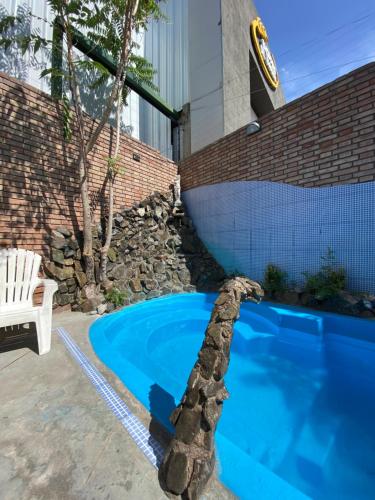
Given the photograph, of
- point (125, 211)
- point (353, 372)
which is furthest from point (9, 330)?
point (353, 372)

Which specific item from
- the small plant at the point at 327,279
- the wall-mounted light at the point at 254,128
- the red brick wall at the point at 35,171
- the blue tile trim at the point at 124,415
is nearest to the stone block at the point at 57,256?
the red brick wall at the point at 35,171

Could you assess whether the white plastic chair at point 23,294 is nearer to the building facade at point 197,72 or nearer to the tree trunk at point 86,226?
the tree trunk at point 86,226

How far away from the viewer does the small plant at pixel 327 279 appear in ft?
12.5

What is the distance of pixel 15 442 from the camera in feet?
4.25

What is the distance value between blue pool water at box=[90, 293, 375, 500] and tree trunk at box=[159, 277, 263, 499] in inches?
8.6

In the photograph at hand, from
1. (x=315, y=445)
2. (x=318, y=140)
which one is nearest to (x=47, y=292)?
(x=315, y=445)

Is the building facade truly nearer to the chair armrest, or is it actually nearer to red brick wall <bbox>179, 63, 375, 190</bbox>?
red brick wall <bbox>179, 63, 375, 190</bbox>

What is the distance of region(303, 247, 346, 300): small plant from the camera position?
3801mm

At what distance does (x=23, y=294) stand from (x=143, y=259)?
9.88 feet

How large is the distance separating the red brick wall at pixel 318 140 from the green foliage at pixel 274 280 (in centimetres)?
185

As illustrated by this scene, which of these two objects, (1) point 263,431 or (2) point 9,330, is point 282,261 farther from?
(2) point 9,330

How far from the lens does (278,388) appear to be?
7.61ft

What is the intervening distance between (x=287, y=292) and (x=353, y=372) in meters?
1.82

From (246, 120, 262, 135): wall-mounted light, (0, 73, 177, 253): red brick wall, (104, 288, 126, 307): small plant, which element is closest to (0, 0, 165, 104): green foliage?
(0, 73, 177, 253): red brick wall
